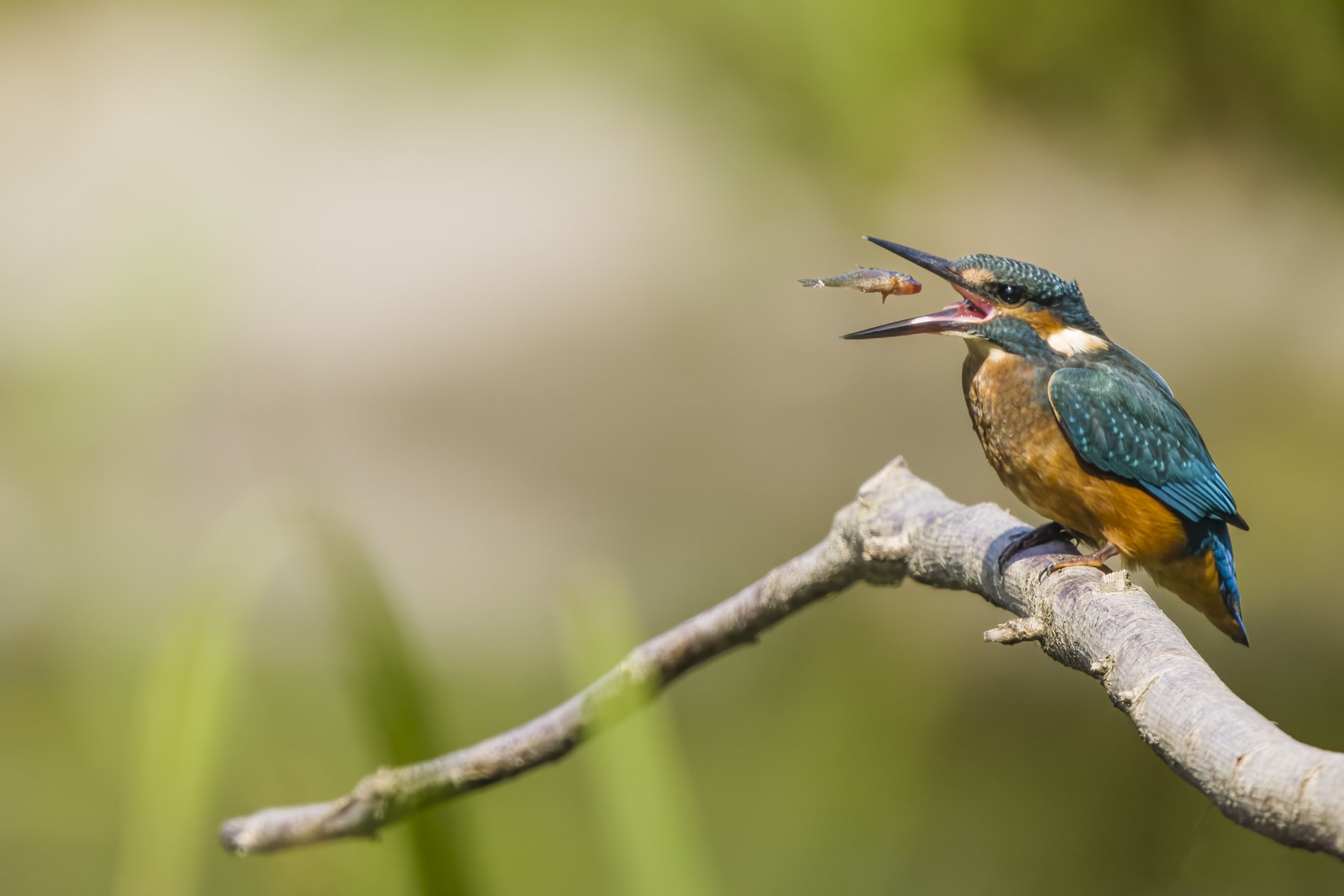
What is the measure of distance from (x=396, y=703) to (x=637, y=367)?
4.05 metres

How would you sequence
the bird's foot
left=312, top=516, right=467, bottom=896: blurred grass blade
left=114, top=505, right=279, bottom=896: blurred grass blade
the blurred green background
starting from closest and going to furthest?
left=312, top=516, right=467, bottom=896: blurred grass blade < left=114, top=505, right=279, bottom=896: blurred grass blade < the bird's foot < the blurred green background

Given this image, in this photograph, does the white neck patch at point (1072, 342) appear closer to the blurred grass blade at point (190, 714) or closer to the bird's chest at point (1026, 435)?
the bird's chest at point (1026, 435)

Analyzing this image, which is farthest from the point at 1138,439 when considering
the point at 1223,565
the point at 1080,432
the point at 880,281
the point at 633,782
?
the point at 633,782

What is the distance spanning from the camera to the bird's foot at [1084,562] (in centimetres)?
91

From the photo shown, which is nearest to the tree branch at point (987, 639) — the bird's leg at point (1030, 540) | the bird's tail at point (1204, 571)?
the bird's leg at point (1030, 540)

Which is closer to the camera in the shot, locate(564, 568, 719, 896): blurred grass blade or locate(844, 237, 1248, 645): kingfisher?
locate(564, 568, 719, 896): blurred grass blade

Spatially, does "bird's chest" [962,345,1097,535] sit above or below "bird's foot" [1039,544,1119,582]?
above

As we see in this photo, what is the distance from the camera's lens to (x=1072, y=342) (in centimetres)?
113

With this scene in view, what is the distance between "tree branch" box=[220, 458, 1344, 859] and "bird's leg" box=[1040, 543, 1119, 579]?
0.01 metres

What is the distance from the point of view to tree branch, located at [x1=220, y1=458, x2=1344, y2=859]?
52 centimetres

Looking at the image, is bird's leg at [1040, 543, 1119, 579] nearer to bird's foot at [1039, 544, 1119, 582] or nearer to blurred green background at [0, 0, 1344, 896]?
bird's foot at [1039, 544, 1119, 582]

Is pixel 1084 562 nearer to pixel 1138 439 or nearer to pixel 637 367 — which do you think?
pixel 1138 439

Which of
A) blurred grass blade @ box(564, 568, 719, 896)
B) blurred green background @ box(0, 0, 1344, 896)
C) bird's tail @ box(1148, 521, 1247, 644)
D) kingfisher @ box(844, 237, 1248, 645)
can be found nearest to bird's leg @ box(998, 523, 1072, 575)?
kingfisher @ box(844, 237, 1248, 645)

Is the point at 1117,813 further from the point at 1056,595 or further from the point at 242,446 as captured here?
the point at 242,446
